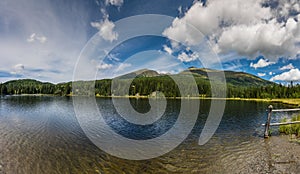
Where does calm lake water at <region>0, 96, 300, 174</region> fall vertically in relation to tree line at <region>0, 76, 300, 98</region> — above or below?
below

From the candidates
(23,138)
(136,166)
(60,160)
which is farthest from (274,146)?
(23,138)

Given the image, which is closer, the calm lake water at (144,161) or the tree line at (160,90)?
the calm lake water at (144,161)

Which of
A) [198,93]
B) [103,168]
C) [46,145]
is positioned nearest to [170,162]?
[103,168]

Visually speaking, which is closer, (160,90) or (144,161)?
(144,161)

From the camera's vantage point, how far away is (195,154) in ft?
40.6

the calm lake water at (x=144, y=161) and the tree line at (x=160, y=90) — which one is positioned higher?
the tree line at (x=160, y=90)

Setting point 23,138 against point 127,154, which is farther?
point 23,138

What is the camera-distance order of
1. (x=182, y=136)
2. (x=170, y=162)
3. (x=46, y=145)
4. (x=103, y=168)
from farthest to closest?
(x=182, y=136) < (x=46, y=145) < (x=170, y=162) < (x=103, y=168)

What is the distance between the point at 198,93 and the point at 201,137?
12530 cm

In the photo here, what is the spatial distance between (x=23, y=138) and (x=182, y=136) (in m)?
14.4

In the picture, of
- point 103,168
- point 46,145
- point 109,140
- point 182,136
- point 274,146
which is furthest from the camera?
point 182,136

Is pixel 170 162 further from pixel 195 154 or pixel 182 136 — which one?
pixel 182 136

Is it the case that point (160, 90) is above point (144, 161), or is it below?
above

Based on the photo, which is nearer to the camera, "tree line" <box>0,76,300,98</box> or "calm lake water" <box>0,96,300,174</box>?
"calm lake water" <box>0,96,300,174</box>
